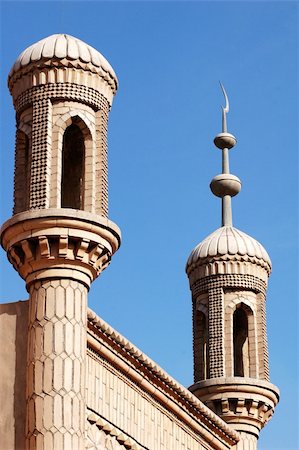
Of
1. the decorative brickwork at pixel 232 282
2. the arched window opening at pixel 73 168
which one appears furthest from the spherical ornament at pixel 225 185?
the arched window opening at pixel 73 168

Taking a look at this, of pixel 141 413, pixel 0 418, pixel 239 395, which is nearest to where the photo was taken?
pixel 0 418

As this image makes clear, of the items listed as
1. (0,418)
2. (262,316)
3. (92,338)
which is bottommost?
(0,418)

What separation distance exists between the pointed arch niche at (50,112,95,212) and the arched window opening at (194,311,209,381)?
17.6 feet

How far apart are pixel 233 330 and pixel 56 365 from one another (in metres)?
7.17

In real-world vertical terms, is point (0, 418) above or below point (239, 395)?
below

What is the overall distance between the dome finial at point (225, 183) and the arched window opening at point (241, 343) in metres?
1.55

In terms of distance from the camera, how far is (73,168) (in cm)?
1494

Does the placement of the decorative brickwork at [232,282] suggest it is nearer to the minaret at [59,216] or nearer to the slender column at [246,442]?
the slender column at [246,442]

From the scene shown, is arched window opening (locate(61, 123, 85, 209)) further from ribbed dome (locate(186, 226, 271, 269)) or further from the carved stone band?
ribbed dome (locate(186, 226, 271, 269))

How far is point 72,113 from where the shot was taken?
570 inches

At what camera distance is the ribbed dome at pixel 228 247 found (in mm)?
19516

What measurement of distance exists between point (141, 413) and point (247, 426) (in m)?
3.64

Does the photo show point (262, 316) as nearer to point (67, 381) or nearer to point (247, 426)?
point (247, 426)

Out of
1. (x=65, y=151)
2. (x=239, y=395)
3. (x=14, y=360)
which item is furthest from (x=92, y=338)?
(x=239, y=395)
